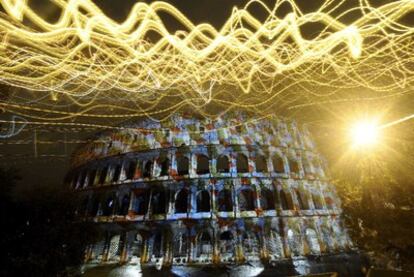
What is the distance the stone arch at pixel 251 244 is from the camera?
16.6 metres

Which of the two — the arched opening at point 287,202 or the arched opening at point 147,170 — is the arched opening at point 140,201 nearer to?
the arched opening at point 147,170

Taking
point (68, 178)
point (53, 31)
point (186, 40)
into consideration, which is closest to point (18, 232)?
point (53, 31)

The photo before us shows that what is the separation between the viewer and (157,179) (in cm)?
1836

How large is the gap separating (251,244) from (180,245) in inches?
183

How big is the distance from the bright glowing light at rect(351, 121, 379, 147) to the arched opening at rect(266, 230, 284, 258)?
35.6ft

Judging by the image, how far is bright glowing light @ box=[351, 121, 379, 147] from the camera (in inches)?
282

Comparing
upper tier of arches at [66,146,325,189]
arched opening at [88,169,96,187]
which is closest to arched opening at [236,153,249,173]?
upper tier of arches at [66,146,325,189]

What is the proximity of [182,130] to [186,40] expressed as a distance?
509 inches

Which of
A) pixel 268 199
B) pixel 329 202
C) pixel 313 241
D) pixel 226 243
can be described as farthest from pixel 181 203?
pixel 329 202

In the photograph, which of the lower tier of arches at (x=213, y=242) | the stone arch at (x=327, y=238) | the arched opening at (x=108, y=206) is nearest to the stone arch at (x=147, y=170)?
the arched opening at (x=108, y=206)

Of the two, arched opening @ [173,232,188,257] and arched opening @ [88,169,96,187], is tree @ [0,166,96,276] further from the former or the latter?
arched opening @ [88,169,96,187]

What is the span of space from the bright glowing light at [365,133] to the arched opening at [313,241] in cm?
1204

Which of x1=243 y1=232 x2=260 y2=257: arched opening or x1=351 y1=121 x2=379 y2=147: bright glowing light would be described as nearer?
x1=351 y1=121 x2=379 y2=147: bright glowing light

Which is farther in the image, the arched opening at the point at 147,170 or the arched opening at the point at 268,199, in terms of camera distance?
the arched opening at the point at 147,170
